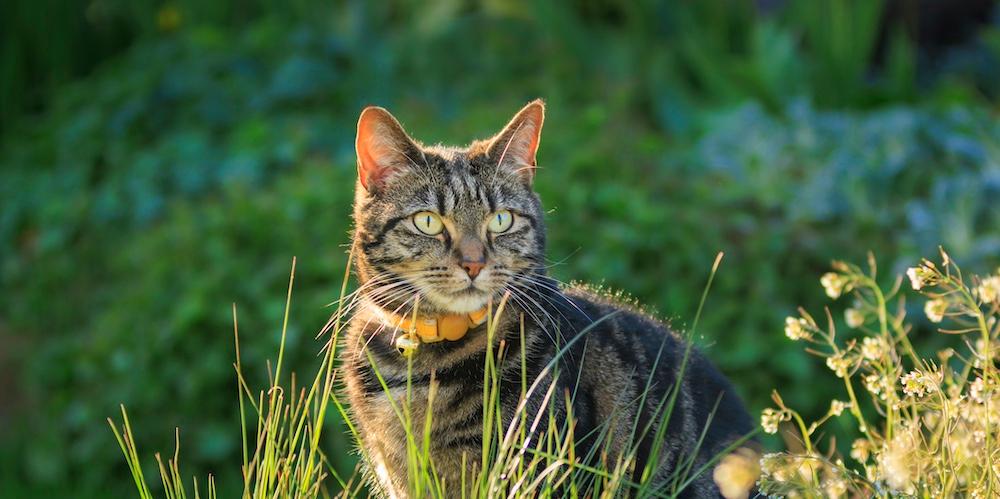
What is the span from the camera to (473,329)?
2.66 metres

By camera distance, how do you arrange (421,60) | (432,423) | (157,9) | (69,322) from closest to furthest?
(432,423), (69,322), (421,60), (157,9)

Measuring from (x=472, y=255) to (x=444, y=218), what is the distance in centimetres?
14

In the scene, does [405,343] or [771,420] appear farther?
[405,343]

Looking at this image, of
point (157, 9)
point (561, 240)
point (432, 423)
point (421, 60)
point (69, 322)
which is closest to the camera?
point (432, 423)

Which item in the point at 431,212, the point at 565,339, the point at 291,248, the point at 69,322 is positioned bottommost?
the point at 69,322

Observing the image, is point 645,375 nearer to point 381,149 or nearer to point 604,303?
point 604,303

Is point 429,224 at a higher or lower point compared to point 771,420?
higher

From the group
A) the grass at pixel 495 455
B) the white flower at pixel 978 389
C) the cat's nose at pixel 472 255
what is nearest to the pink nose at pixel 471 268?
the cat's nose at pixel 472 255

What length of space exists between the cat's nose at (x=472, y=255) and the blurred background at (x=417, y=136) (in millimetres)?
991

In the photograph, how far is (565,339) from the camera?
2.66 meters

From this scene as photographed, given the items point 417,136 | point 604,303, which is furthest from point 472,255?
point 417,136

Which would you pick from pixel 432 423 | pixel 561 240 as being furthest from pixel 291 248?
pixel 432 423

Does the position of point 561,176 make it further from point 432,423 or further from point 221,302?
point 432,423

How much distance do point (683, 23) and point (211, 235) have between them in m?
2.80
